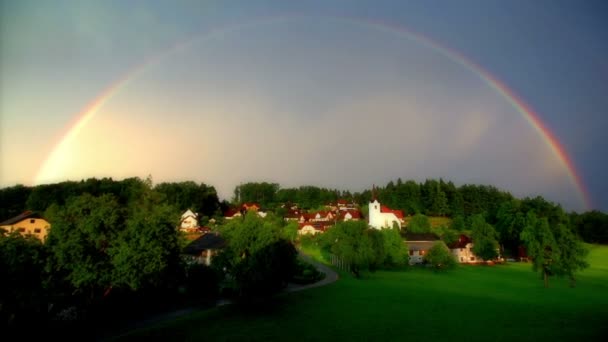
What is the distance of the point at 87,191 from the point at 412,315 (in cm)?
9980

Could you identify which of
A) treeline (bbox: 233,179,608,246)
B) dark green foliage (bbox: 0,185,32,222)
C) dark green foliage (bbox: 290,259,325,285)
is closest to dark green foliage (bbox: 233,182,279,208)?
treeline (bbox: 233,179,608,246)

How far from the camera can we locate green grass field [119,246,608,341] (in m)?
22.7

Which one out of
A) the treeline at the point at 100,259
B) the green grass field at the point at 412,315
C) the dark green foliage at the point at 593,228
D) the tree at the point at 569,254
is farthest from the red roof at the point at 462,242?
the treeline at the point at 100,259

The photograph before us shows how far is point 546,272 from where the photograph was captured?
4531cm

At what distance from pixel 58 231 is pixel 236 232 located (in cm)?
1317

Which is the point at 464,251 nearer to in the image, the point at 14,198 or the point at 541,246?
the point at 541,246

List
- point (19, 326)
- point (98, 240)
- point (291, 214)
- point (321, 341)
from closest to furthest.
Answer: point (19, 326) < point (321, 341) < point (98, 240) < point (291, 214)

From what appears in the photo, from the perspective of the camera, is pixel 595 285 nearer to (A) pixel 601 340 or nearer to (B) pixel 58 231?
(A) pixel 601 340

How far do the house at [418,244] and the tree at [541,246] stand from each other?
19.8 m

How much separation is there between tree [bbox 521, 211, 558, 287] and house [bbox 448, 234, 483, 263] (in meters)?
25.2

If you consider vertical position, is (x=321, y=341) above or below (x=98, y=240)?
below

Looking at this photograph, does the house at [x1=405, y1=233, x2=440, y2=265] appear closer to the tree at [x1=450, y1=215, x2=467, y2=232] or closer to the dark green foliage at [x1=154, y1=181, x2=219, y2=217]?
the tree at [x1=450, y1=215, x2=467, y2=232]

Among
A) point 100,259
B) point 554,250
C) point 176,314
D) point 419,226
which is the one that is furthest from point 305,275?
point 419,226

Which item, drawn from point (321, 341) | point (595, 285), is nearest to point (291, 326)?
point (321, 341)
